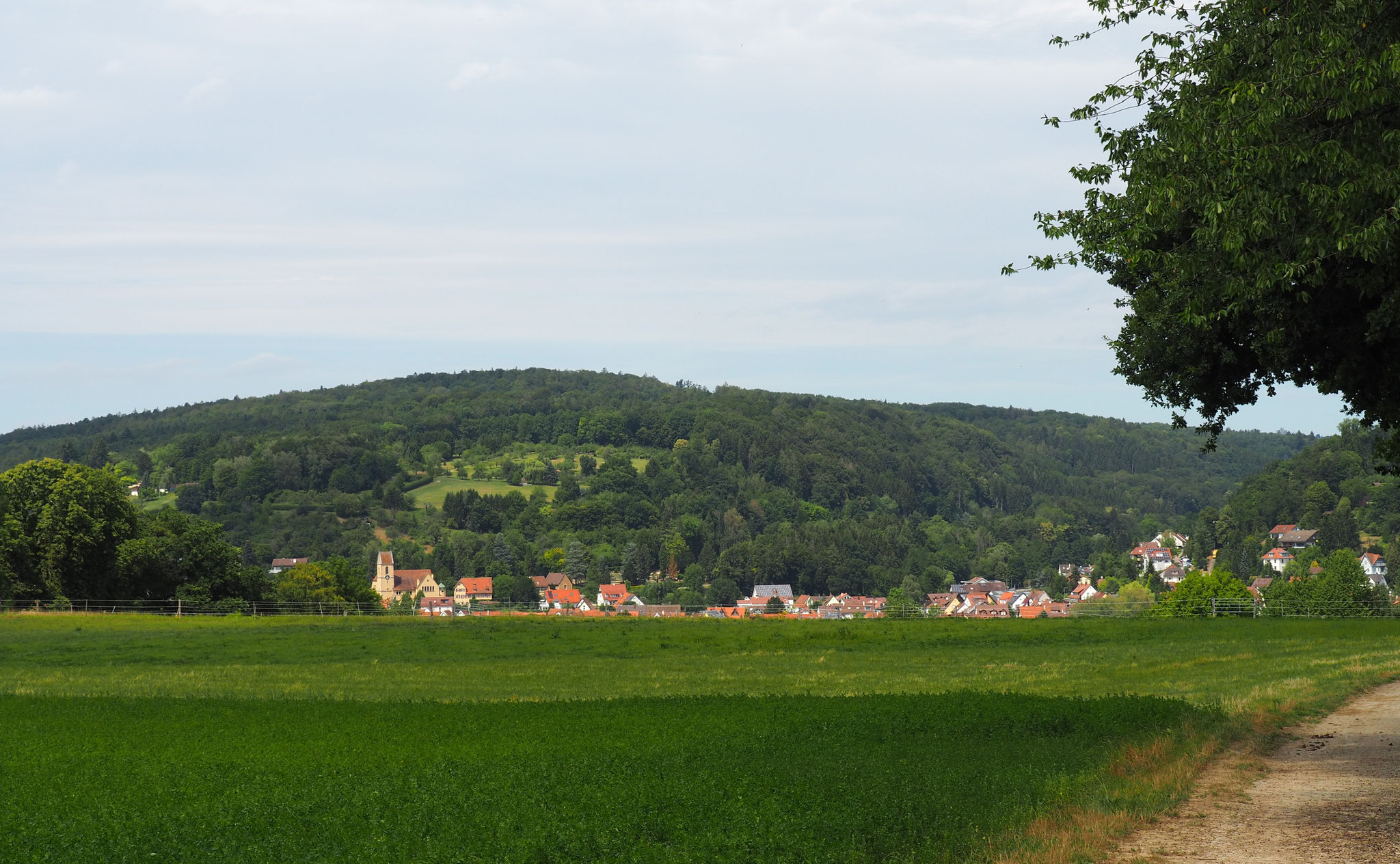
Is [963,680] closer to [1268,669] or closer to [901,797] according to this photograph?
[1268,669]

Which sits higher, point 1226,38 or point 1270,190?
point 1226,38

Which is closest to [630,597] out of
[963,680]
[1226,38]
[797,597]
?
[797,597]

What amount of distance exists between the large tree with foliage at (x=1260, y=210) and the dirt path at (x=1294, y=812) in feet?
17.5

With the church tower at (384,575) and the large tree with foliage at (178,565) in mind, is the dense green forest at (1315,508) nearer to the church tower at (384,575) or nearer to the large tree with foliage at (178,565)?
the church tower at (384,575)

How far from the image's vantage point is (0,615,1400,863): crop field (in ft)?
41.5

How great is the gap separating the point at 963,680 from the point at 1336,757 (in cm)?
1789

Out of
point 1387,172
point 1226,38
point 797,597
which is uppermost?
point 1226,38

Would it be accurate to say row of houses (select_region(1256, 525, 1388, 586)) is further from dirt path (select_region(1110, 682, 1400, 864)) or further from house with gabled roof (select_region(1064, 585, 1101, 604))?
dirt path (select_region(1110, 682, 1400, 864))

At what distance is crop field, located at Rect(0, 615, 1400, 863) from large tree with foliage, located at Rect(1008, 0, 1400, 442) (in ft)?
20.0

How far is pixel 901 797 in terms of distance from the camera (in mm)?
14359

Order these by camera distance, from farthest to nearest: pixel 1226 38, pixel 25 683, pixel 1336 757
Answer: pixel 25 683, pixel 1336 757, pixel 1226 38

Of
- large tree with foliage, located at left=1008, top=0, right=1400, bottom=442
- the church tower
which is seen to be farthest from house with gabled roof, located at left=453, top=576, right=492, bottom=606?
large tree with foliage, located at left=1008, top=0, right=1400, bottom=442

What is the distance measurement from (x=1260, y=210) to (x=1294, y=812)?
816 centimetres

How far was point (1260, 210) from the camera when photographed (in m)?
11.5
